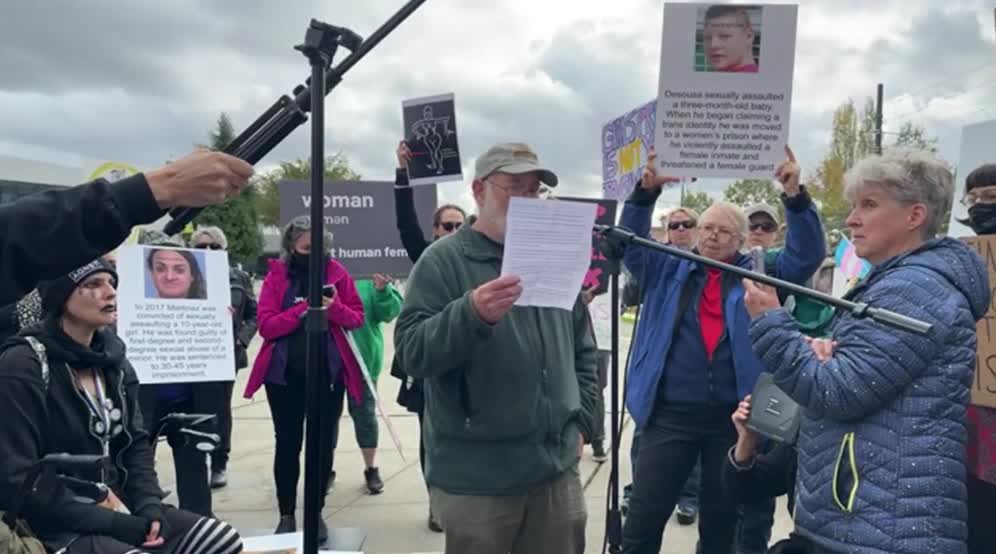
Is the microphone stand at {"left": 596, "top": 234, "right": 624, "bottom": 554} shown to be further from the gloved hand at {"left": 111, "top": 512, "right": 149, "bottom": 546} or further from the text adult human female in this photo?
the text adult human female

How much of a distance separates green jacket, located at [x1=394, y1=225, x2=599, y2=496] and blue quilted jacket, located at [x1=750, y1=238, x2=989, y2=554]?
758 millimetres

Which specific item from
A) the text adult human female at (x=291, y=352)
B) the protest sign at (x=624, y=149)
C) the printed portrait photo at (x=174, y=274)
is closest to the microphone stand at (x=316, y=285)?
the text adult human female at (x=291, y=352)

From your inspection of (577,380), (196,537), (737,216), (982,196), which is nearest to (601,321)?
(737,216)

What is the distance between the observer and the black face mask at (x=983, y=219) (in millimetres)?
2412

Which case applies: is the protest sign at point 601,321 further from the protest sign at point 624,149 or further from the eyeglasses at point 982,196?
the eyeglasses at point 982,196

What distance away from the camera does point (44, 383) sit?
2.56m

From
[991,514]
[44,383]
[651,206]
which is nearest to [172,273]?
[44,383]

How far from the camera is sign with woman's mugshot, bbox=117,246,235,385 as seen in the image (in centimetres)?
366

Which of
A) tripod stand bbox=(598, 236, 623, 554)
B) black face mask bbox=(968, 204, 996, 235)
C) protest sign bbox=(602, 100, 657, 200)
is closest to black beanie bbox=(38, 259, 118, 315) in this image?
tripod stand bbox=(598, 236, 623, 554)

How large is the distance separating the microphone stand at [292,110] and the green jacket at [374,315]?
3387mm

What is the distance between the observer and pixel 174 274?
3.84 metres

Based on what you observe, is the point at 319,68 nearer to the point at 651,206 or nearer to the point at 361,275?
the point at 651,206

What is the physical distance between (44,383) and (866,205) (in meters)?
2.68

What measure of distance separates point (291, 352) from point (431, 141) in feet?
4.63
